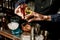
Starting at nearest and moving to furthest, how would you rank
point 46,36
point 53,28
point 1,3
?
point 53,28 → point 46,36 → point 1,3

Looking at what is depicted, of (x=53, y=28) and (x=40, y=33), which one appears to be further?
(x=40, y=33)

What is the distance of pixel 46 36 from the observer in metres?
1.33

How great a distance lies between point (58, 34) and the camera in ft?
3.94

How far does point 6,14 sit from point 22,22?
0.17 metres

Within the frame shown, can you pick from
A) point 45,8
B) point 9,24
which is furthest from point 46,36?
point 9,24

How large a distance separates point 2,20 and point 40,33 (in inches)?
14.7

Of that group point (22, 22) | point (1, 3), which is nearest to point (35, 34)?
point (22, 22)

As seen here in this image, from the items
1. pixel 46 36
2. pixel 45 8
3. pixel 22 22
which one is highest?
pixel 45 8

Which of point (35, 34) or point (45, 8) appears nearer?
point (45, 8)

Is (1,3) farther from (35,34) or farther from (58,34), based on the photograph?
(58,34)

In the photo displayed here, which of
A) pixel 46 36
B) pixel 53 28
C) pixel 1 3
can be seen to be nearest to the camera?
pixel 53 28

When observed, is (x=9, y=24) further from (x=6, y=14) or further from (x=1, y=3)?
(x=1, y=3)

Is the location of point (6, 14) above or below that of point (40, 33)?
above

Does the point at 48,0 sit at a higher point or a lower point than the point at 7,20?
higher
